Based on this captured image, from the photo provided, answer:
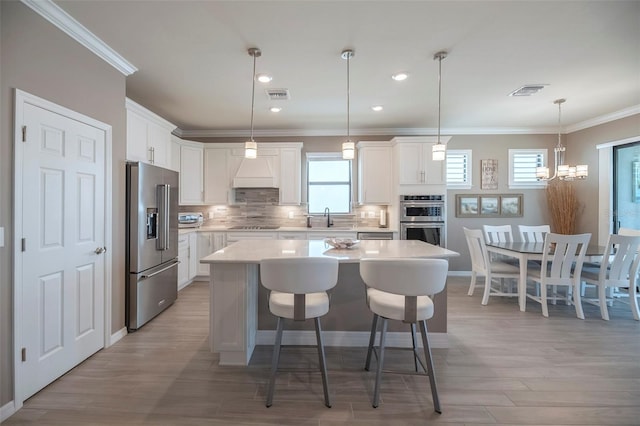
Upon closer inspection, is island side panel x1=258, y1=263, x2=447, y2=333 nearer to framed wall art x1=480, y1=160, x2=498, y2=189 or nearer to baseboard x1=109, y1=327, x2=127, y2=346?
baseboard x1=109, y1=327, x2=127, y2=346

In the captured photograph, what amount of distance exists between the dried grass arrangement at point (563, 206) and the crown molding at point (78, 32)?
21.6ft

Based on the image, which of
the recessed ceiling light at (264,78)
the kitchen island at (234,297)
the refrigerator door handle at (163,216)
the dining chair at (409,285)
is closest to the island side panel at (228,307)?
the kitchen island at (234,297)

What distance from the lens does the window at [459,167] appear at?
5402 mm

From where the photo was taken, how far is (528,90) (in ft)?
11.7

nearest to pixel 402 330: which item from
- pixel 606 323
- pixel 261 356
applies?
pixel 261 356

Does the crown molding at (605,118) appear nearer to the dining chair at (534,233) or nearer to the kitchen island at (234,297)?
the dining chair at (534,233)

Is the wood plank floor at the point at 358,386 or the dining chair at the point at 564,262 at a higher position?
the dining chair at the point at 564,262

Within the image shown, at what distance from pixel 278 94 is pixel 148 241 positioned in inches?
90.8

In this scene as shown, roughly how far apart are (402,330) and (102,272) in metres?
2.76

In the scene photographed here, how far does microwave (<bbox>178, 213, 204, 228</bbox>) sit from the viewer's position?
496 centimetres

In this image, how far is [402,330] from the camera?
106 inches

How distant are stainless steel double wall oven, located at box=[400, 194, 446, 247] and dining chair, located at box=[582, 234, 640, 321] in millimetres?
1867

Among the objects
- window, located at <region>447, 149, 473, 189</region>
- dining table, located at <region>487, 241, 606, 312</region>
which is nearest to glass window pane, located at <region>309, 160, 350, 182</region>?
window, located at <region>447, 149, 473, 189</region>

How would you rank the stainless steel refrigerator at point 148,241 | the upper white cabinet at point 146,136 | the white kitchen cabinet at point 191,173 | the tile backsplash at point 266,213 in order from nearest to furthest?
the stainless steel refrigerator at point 148,241 → the upper white cabinet at point 146,136 → the white kitchen cabinet at point 191,173 → the tile backsplash at point 266,213
